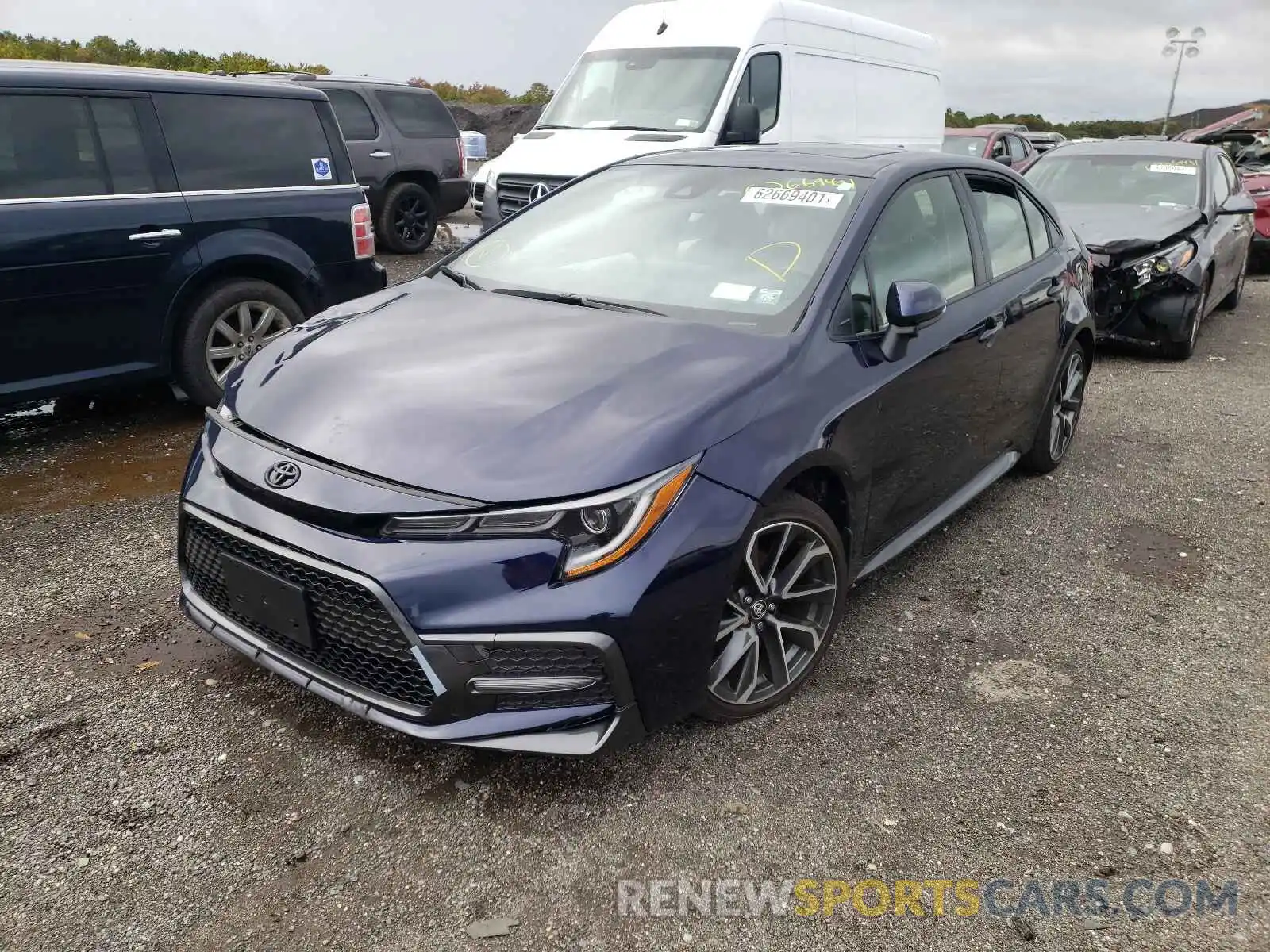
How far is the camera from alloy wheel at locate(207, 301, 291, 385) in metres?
5.23

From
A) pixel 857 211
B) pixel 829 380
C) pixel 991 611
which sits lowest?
pixel 991 611

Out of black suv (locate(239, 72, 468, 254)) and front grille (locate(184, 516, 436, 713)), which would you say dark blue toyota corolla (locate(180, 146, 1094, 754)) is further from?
black suv (locate(239, 72, 468, 254))

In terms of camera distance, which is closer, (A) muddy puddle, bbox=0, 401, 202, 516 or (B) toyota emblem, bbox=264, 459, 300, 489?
(B) toyota emblem, bbox=264, 459, 300, 489

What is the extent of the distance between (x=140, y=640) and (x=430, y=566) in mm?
1586

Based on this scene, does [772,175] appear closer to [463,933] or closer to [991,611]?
[991,611]

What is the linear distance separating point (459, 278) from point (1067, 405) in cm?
327

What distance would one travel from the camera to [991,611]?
144 inches

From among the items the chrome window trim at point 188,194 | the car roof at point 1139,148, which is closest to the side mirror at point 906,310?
the chrome window trim at point 188,194

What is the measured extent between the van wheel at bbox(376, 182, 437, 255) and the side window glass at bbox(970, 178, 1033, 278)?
8.18 m

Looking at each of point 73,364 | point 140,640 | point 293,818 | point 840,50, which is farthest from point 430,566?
point 840,50

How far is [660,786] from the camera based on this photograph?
2.61m

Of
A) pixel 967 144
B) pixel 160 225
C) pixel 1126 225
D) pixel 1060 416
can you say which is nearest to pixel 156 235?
pixel 160 225

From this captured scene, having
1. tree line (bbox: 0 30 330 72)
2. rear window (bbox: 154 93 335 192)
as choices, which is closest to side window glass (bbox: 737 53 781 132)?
rear window (bbox: 154 93 335 192)

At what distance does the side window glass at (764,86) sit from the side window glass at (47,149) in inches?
205
